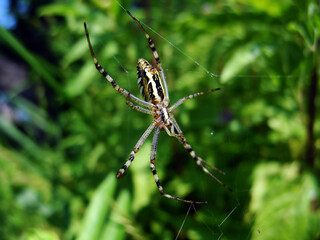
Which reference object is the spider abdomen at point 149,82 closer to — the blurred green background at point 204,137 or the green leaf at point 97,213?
the blurred green background at point 204,137

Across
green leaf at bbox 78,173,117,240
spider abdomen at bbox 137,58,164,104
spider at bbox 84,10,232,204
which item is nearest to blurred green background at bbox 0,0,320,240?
green leaf at bbox 78,173,117,240

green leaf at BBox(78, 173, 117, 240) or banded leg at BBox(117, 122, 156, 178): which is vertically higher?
banded leg at BBox(117, 122, 156, 178)

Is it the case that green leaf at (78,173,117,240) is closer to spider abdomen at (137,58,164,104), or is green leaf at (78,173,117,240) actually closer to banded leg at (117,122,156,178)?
banded leg at (117,122,156,178)

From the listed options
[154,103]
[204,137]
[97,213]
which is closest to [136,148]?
[154,103]

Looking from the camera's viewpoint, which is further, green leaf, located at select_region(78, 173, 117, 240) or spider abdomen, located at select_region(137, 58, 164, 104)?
spider abdomen, located at select_region(137, 58, 164, 104)

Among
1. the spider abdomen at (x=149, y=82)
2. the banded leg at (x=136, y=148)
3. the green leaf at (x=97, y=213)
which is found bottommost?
the green leaf at (x=97, y=213)

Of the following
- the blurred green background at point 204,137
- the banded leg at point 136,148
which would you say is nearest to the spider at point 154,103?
the banded leg at point 136,148

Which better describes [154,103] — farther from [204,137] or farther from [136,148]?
A: [204,137]

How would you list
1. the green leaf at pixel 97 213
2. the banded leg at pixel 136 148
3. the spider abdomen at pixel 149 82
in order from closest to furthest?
the green leaf at pixel 97 213 → the spider abdomen at pixel 149 82 → the banded leg at pixel 136 148

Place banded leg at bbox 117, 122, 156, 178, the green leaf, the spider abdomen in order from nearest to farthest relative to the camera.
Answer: the green leaf, the spider abdomen, banded leg at bbox 117, 122, 156, 178
